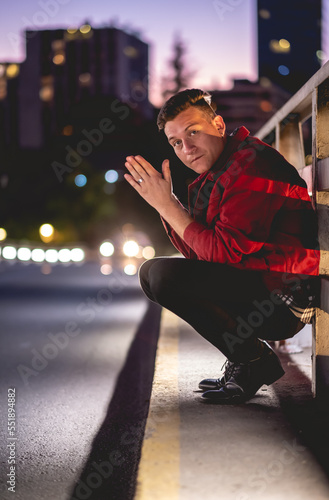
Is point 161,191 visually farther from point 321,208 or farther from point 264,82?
point 264,82

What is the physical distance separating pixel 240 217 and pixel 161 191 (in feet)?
1.34

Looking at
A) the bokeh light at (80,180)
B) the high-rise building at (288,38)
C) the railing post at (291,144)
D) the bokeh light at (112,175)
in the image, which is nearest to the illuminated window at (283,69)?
the high-rise building at (288,38)

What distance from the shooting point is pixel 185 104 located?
9.94 ft

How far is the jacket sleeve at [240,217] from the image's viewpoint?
2.72 meters

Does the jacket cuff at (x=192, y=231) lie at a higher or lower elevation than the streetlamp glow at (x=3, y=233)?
higher

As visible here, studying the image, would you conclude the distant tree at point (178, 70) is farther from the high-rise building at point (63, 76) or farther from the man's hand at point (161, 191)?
the man's hand at point (161, 191)

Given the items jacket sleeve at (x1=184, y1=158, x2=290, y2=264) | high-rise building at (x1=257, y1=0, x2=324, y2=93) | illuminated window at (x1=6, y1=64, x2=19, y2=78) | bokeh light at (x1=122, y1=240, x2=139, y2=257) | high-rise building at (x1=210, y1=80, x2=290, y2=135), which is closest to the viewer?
jacket sleeve at (x1=184, y1=158, x2=290, y2=264)

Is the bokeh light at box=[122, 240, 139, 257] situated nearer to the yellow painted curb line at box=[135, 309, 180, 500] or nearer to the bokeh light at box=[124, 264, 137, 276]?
the bokeh light at box=[124, 264, 137, 276]

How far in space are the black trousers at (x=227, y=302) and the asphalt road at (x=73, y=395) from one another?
797 mm

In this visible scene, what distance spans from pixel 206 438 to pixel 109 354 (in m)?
3.73

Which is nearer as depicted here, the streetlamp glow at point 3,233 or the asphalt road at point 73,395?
the asphalt road at point 73,395

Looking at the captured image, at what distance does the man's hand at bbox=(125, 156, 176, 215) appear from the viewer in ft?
9.47

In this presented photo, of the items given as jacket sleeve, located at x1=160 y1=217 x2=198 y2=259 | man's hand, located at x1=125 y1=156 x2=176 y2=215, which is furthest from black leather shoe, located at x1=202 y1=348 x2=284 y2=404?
man's hand, located at x1=125 y1=156 x2=176 y2=215

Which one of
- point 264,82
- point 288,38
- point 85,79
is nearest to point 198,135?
point 85,79
